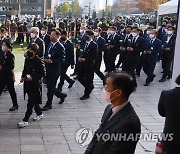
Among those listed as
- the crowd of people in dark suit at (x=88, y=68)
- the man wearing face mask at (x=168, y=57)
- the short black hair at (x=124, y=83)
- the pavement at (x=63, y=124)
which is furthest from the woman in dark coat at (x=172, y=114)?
the man wearing face mask at (x=168, y=57)

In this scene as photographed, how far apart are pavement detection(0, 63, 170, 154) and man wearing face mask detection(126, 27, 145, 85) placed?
1.48 m

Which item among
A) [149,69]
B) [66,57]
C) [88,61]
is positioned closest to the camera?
[88,61]

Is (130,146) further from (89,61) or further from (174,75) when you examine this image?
(89,61)

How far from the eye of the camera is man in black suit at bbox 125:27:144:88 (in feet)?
33.7

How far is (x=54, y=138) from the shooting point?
552 cm

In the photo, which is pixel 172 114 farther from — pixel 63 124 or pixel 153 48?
pixel 153 48

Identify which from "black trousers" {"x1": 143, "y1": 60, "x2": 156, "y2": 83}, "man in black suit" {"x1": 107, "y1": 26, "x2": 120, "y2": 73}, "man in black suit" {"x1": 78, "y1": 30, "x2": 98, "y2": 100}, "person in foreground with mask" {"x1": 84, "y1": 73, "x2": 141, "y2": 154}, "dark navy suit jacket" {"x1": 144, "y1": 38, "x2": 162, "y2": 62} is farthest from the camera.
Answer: "man in black suit" {"x1": 107, "y1": 26, "x2": 120, "y2": 73}

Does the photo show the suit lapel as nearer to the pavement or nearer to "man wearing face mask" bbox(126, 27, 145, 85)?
the pavement

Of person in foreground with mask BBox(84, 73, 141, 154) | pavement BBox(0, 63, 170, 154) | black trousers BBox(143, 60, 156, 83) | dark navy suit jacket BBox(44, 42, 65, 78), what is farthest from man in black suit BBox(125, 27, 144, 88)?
person in foreground with mask BBox(84, 73, 141, 154)

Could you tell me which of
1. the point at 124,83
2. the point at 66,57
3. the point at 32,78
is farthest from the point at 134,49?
the point at 124,83

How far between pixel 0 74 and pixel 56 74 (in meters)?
1.19

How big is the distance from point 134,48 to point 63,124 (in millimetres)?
4816

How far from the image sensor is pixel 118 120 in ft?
8.37

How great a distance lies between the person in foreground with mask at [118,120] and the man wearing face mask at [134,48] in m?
7.64
